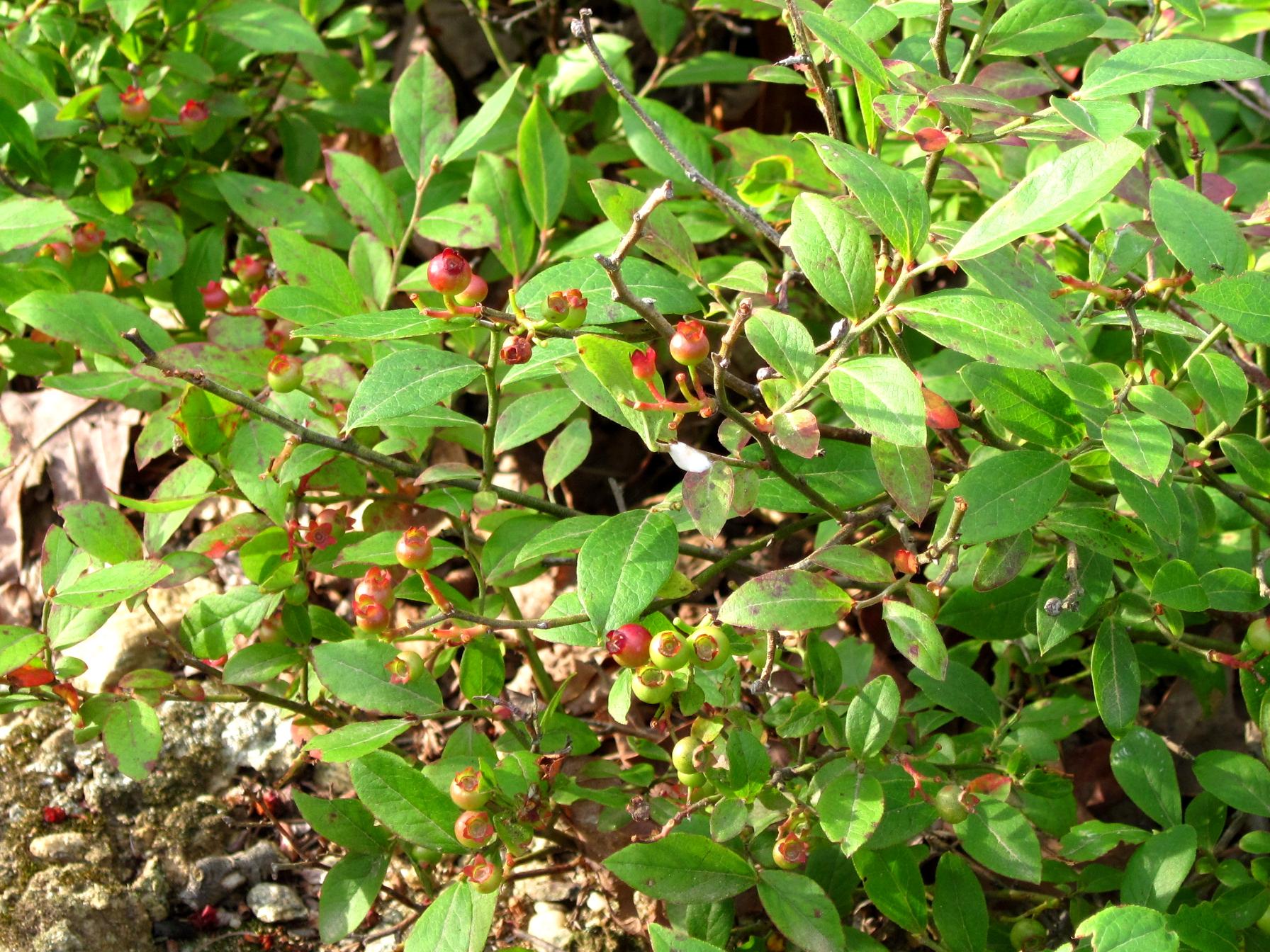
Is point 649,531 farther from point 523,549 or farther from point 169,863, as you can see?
point 169,863

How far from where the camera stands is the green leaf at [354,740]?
131 cm

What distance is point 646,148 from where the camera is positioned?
197 centimetres

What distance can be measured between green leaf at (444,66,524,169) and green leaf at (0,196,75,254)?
23.0 inches

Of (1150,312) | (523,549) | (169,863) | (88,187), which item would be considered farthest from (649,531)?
(88,187)

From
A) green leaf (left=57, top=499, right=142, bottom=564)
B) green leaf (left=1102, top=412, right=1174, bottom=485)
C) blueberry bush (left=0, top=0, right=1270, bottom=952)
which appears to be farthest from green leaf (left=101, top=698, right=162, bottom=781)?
green leaf (left=1102, top=412, right=1174, bottom=485)

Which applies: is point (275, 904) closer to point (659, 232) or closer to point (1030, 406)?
point (659, 232)

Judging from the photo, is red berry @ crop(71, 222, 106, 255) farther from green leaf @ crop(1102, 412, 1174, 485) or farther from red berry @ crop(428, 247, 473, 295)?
green leaf @ crop(1102, 412, 1174, 485)

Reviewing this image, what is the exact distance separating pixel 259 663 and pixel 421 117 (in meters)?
0.97

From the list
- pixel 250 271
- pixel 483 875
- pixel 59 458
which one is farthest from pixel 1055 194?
pixel 59 458

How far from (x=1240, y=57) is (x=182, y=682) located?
5.20 ft

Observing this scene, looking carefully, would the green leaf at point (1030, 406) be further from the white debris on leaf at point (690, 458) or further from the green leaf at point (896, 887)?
the green leaf at point (896, 887)

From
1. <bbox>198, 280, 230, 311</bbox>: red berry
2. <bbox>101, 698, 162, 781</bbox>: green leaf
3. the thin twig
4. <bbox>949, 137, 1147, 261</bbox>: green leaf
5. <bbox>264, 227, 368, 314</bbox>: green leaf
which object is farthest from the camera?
<bbox>198, 280, 230, 311</bbox>: red berry

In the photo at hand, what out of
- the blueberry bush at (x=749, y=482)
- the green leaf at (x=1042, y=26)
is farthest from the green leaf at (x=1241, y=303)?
the green leaf at (x=1042, y=26)

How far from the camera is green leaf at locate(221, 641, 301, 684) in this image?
1.58m
